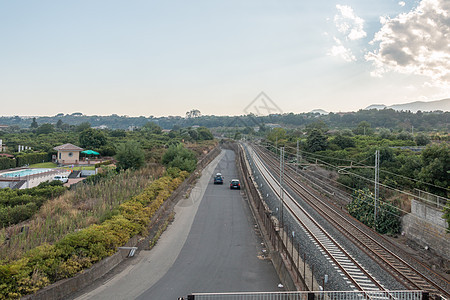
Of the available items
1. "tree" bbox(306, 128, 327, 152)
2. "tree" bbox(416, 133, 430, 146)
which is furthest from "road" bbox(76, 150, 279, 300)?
"tree" bbox(416, 133, 430, 146)

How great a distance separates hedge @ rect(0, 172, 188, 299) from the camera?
755 centimetres

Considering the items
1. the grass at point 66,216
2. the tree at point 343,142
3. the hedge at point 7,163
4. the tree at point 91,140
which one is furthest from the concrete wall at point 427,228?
the tree at point 91,140

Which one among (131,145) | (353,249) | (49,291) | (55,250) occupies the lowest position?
(353,249)

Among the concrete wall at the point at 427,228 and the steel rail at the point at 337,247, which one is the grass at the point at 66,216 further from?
the concrete wall at the point at 427,228

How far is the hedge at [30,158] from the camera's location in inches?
1775

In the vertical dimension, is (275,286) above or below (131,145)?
below

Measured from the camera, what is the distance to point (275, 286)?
10078mm

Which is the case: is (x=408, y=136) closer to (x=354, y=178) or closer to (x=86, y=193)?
(x=354, y=178)

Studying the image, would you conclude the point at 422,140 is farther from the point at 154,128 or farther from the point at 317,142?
the point at 154,128

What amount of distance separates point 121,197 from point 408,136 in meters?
50.3

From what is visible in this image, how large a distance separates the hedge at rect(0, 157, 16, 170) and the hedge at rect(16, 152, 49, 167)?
1.01 m

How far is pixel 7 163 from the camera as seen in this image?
42.8 metres

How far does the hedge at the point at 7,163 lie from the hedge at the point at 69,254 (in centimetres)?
3651

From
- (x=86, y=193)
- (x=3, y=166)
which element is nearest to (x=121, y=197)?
(x=86, y=193)
